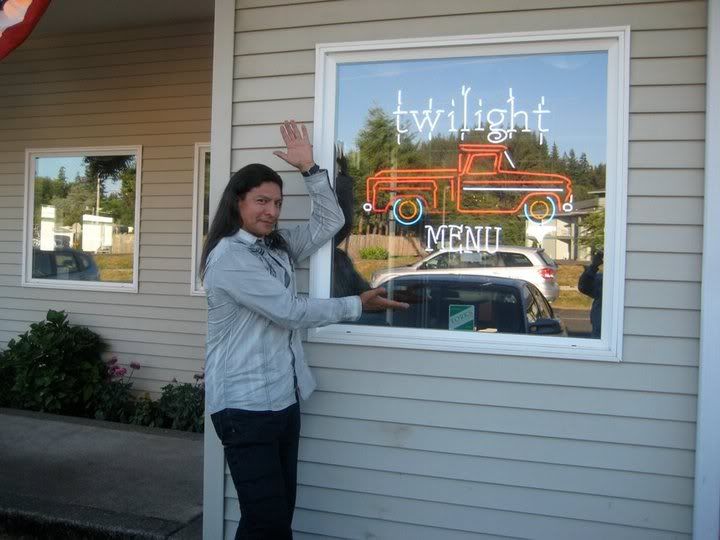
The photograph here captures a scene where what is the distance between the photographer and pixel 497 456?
9.53ft

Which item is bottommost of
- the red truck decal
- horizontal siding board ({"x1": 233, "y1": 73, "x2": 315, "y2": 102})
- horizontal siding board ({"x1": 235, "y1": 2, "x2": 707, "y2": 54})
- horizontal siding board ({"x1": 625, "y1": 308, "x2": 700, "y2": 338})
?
horizontal siding board ({"x1": 625, "y1": 308, "x2": 700, "y2": 338})

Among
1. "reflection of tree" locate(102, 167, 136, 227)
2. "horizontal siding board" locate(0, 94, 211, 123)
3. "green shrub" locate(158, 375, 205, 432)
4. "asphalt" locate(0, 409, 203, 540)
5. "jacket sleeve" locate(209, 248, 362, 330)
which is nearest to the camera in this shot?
"jacket sleeve" locate(209, 248, 362, 330)

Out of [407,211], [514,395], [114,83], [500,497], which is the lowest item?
[500,497]

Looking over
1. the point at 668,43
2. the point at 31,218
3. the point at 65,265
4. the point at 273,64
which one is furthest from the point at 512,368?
the point at 31,218

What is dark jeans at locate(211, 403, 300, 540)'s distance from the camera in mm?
2516

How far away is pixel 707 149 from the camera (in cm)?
263

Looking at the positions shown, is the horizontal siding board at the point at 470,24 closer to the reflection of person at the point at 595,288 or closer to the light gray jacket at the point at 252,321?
the reflection of person at the point at 595,288

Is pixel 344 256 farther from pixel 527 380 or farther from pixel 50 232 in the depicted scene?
pixel 50 232

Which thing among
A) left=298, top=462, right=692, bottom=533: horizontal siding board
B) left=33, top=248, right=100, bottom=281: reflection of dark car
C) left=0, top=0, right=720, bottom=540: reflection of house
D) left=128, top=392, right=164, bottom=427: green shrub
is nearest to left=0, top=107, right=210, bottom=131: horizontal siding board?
left=33, top=248, right=100, bottom=281: reflection of dark car

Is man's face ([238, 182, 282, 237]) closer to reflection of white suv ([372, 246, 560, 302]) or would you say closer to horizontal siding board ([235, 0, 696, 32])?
reflection of white suv ([372, 246, 560, 302])

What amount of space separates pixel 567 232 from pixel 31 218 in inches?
219

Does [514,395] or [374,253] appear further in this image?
[374,253]

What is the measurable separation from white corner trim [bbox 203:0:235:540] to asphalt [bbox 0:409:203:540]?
0.39 metres

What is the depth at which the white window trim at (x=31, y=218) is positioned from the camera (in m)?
6.10
